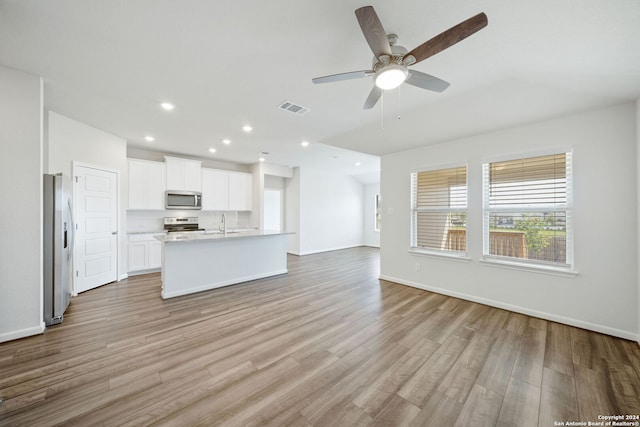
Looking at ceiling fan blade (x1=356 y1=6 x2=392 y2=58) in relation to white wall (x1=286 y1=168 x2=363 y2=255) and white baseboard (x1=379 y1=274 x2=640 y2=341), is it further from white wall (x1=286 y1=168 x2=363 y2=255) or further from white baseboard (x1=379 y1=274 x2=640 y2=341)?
white wall (x1=286 y1=168 x2=363 y2=255)

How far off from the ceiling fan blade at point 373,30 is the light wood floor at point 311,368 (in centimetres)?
248

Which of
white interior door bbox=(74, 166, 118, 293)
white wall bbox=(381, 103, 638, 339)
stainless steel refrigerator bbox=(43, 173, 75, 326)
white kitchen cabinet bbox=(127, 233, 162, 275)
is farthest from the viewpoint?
white kitchen cabinet bbox=(127, 233, 162, 275)

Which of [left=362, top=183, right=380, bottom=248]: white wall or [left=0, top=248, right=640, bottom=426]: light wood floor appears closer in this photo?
[left=0, top=248, right=640, bottom=426]: light wood floor

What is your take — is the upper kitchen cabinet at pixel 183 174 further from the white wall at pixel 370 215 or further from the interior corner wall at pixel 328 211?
the white wall at pixel 370 215

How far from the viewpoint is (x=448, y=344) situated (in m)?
2.41

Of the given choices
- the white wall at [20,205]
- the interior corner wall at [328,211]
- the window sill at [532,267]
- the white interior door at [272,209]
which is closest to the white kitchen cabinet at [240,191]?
the white interior door at [272,209]

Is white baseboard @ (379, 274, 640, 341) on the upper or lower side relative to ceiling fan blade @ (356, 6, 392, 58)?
lower

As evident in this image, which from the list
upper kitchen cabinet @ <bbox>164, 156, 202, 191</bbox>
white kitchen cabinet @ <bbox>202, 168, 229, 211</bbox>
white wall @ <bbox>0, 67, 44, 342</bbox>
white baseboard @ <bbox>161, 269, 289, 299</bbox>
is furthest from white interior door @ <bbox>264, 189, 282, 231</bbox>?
white wall @ <bbox>0, 67, 44, 342</bbox>

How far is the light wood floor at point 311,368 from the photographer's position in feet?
5.18

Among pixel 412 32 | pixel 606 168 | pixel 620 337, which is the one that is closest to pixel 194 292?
pixel 412 32

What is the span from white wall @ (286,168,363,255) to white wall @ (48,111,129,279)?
428cm

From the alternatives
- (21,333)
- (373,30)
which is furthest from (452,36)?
(21,333)

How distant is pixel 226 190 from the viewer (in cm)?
649

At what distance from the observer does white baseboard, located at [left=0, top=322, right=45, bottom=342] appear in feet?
7.82
